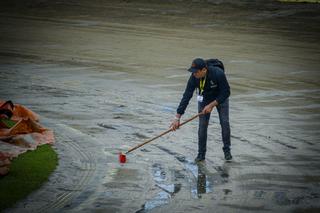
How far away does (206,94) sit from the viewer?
1250 centimetres

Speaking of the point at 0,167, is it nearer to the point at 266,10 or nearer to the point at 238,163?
the point at 238,163

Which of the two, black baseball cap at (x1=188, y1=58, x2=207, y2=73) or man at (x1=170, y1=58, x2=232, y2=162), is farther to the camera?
man at (x1=170, y1=58, x2=232, y2=162)

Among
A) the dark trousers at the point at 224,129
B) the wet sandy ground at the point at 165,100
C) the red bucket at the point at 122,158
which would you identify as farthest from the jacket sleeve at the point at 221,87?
the red bucket at the point at 122,158

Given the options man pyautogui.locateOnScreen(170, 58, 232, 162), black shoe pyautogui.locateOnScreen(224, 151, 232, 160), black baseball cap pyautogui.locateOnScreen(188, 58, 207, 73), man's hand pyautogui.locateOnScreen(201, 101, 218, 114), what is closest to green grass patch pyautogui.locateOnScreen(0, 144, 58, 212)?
man pyautogui.locateOnScreen(170, 58, 232, 162)

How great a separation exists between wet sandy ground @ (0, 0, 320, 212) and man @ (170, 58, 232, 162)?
412 millimetres

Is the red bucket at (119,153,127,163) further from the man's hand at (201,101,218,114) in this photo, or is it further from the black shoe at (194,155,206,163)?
the man's hand at (201,101,218,114)

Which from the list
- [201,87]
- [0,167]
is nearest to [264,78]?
[201,87]

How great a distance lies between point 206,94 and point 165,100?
6.27 meters

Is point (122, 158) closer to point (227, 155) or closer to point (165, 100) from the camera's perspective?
point (227, 155)

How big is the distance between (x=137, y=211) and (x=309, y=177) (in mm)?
3142

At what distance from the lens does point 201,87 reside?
12.4 metres

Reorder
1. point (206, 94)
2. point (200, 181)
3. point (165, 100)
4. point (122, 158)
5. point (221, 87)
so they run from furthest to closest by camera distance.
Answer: point (165, 100) → point (206, 94) → point (122, 158) → point (221, 87) → point (200, 181)

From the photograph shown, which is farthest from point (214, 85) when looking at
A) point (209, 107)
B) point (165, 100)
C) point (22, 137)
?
point (165, 100)

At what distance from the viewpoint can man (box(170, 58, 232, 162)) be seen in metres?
12.1
